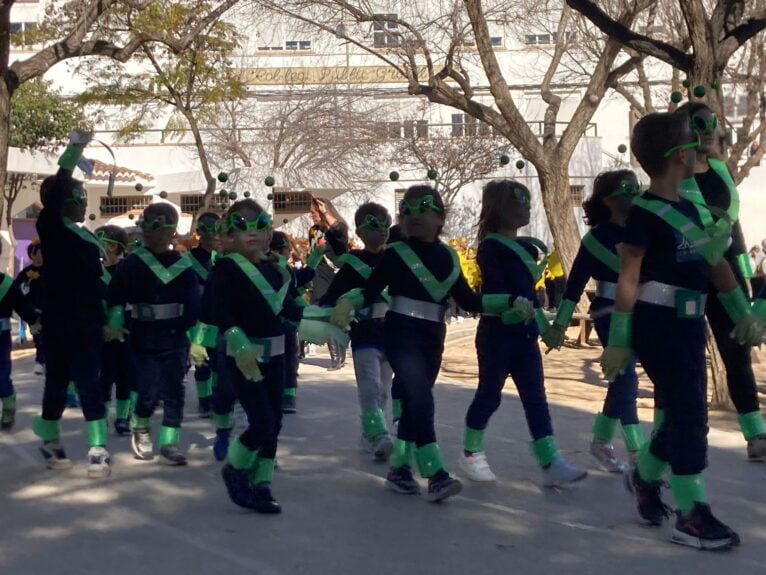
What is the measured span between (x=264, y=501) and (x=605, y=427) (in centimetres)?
231

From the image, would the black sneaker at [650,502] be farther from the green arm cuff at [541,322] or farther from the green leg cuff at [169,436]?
the green leg cuff at [169,436]

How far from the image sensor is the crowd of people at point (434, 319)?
5.59 meters

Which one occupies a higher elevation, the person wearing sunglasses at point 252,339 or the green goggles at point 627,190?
the green goggles at point 627,190

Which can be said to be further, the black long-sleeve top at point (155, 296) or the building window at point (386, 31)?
the building window at point (386, 31)

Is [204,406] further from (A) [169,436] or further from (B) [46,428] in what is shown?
(B) [46,428]

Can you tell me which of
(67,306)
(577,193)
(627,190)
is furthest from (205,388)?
(577,193)

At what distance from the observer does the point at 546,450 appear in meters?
7.21

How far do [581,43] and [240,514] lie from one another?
61.4 feet

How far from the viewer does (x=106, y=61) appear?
2838cm

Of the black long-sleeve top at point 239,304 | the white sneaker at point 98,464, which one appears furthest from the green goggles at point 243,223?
the white sneaker at point 98,464

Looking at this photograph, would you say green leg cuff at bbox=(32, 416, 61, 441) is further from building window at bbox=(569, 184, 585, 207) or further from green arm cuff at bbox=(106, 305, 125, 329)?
building window at bbox=(569, 184, 585, 207)

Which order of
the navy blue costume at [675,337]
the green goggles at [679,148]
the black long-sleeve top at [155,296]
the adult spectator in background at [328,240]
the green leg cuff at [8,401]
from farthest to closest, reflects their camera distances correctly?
the green leg cuff at [8,401] < the adult spectator in background at [328,240] < the black long-sleeve top at [155,296] < the green goggles at [679,148] < the navy blue costume at [675,337]

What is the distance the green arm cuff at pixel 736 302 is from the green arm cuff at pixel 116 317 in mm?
4266

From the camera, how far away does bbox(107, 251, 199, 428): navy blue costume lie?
→ 845 cm
